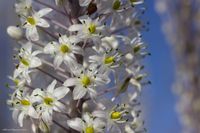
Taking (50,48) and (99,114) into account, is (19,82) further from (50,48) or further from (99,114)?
(99,114)

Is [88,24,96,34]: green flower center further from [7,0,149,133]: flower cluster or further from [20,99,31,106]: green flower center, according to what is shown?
[20,99,31,106]: green flower center

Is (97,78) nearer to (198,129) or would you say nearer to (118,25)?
(118,25)

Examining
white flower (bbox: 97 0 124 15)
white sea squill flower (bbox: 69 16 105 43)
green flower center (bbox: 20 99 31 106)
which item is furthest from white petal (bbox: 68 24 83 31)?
green flower center (bbox: 20 99 31 106)

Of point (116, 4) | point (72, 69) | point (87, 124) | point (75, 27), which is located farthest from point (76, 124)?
point (116, 4)

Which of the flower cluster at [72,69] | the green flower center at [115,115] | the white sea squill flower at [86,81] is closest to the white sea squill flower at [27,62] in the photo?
the flower cluster at [72,69]

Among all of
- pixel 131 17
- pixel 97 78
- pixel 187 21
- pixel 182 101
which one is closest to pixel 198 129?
pixel 182 101

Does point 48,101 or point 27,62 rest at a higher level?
point 27,62
